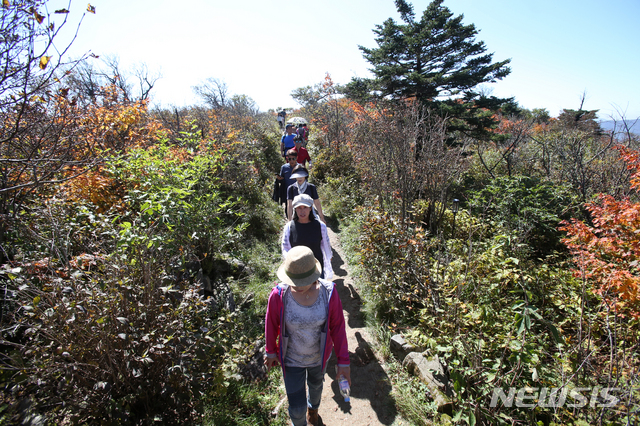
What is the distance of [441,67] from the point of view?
1099 centimetres

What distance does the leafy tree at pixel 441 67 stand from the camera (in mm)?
10609

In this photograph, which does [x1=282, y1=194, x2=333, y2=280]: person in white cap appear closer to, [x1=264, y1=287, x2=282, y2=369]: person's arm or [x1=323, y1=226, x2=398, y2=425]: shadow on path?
[x1=264, y1=287, x2=282, y2=369]: person's arm

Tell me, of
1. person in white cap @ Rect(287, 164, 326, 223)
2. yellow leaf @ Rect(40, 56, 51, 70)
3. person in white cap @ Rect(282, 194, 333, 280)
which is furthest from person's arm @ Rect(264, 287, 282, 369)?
yellow leaf @ Rect(40, 56, 51, 70)

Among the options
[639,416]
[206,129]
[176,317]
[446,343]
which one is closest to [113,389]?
[176,317]

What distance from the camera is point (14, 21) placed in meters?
2.43

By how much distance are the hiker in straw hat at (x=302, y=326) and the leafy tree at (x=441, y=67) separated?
33.5ft

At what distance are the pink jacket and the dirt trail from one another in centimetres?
98

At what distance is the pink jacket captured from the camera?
2.08 metres

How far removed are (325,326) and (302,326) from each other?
171mm

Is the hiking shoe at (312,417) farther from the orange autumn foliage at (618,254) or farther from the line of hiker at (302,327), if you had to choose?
the orange autumn foliage at (618,254)

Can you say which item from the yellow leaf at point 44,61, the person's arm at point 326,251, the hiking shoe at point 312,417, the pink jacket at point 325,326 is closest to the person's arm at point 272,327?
the pink jacket at point 325,326

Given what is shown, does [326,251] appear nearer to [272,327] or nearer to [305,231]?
[305,231]

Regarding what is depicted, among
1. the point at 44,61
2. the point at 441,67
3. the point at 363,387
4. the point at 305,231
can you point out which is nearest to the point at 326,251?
the point at 305,231

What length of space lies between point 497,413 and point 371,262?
228cm
